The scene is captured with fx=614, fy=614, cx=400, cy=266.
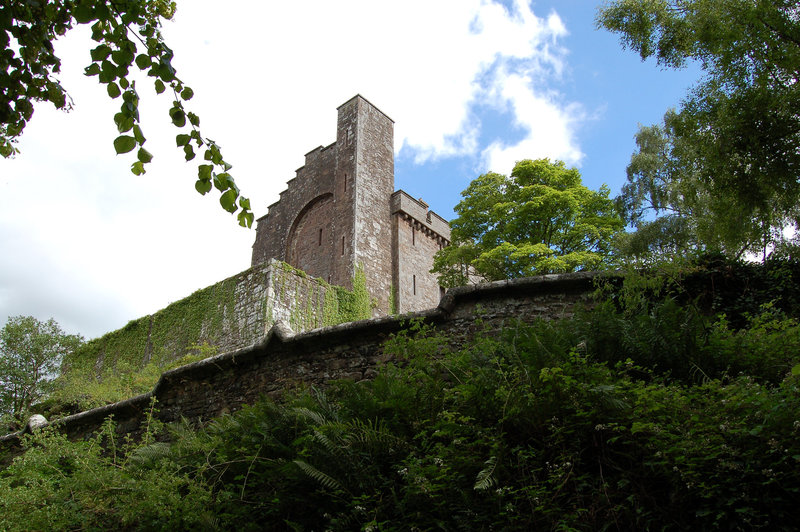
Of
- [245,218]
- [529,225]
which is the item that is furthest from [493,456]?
[529,225]

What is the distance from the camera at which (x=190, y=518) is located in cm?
497

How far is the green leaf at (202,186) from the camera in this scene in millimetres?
4209

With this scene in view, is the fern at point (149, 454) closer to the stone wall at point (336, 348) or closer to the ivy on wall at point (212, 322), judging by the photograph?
the stone wall at point (336, 348)

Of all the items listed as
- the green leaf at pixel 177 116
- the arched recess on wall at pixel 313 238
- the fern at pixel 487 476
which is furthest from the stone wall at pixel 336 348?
the arched recess on wall at pixel 313 238

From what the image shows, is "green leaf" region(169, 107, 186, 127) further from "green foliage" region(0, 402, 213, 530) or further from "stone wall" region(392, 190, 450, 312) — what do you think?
"stone wall" region(392, 190, 450, 312)

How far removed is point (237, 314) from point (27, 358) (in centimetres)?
926

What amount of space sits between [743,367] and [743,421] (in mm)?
1713

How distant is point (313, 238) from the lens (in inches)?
951

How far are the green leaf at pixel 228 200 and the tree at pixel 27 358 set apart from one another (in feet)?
60.1

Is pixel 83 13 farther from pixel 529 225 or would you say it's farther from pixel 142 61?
pixel 529 225

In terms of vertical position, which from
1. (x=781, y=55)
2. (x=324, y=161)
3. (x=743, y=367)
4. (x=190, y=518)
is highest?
(x=324, y=161)

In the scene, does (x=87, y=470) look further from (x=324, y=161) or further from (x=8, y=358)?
(x=324, y=161)

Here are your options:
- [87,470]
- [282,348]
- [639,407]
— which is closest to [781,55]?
[639,407]

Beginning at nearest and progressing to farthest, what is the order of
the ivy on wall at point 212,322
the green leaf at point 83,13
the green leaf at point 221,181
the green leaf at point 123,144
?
the green leaf at point 83,13
the green leaf at point 123,144
the green leaf at point 221,181
the ivy on wall at point 212,322
